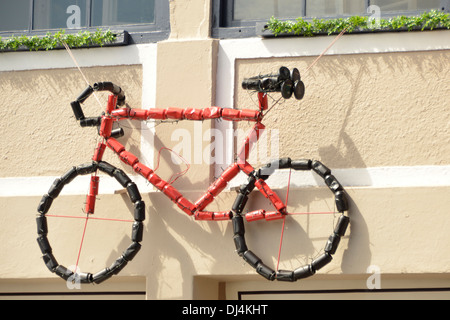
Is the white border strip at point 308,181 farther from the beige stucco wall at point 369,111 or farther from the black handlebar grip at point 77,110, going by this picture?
the black handlebar grip at point 77,110

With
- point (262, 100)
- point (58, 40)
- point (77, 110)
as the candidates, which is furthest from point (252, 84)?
point (58, 40)

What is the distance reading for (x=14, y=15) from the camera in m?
6.11

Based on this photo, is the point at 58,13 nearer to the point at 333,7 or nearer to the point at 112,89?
the point at 112,89

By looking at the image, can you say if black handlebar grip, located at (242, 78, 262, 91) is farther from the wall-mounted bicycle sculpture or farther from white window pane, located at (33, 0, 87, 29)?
white window pane, located at (33, 0, 87, 29)

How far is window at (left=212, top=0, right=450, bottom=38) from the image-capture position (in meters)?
5.42

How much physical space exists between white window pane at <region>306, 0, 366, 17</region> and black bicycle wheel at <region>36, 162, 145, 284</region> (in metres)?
1.74

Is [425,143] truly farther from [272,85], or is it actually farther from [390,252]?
[272,85]

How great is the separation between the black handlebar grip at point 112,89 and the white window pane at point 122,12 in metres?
0.65

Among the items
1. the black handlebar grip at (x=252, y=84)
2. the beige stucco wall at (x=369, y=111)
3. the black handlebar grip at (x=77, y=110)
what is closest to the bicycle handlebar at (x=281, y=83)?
the black handlebar grip at (x=252, y=84)

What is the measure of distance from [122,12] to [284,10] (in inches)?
47.5

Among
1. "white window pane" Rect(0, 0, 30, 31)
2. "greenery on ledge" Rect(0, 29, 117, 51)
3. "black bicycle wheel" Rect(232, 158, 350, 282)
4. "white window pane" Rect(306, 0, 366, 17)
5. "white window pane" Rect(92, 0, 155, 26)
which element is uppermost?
"white window pane" Rect(0, 0, 30, 31)

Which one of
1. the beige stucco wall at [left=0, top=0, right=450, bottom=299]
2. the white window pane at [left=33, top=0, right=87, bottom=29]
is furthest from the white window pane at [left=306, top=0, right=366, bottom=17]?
the white window pane at [left=33, top=0, right=87, bottom=29]

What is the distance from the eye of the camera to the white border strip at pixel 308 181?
5.05 m
